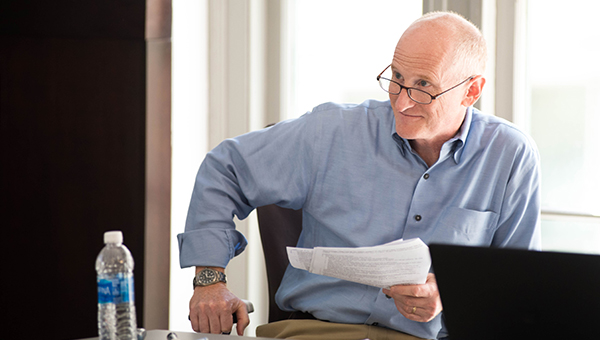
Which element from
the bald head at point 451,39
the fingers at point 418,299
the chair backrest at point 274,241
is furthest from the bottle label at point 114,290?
the bald head at point 451,39

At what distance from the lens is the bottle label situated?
801 mm

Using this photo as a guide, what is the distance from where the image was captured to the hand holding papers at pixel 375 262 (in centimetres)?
98

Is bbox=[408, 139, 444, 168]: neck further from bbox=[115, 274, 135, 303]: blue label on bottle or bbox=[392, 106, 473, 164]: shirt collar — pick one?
bbox=[115, 274, 135, 303]: blue label on bottle

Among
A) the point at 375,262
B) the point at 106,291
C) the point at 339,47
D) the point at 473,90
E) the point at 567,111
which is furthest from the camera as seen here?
the point at 339,47

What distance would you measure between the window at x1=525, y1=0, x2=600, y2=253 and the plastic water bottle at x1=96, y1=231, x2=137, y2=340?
166cm

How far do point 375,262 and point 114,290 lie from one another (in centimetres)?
48

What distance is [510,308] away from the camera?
0.67 meters

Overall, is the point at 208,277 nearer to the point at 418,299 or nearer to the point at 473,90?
the point at 418,299

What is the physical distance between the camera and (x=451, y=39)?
4.41 feet

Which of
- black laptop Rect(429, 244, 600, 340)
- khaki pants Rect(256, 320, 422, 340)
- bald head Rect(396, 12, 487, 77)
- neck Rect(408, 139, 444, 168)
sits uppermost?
bald head Rect(396, 12, 487, 77)

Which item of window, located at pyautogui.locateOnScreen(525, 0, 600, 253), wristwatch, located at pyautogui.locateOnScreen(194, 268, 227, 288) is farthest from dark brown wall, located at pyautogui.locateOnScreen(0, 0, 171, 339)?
window, located at pyautogui.locateOnScreen(525, 0, 600, 253)

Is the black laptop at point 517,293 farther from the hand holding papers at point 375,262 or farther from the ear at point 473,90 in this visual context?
the ear at point 473,90

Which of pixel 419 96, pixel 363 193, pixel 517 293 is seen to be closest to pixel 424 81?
pixel 419 96

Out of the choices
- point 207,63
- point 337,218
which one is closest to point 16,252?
point 207,63
